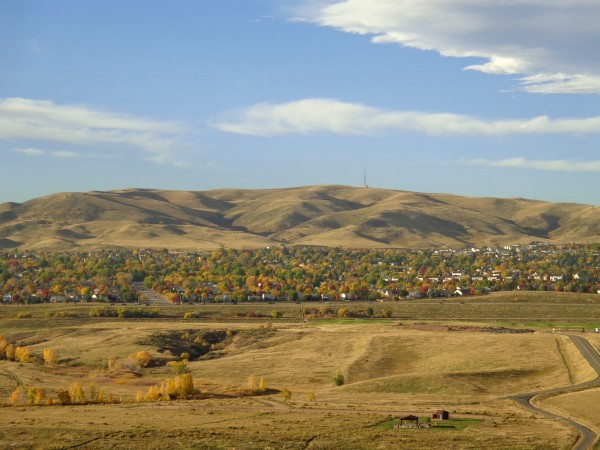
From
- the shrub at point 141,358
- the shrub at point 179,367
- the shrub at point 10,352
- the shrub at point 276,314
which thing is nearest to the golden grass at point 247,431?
the shrub at point 179,367

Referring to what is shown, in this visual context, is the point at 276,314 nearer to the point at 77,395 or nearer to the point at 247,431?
the point at 77,395

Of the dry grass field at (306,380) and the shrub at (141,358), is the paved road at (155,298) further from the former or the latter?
the shrub at (141,358)

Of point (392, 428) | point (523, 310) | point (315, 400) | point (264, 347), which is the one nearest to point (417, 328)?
point (264, 347)

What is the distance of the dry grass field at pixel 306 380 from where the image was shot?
57250mm

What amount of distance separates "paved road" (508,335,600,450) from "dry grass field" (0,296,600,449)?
0.98m

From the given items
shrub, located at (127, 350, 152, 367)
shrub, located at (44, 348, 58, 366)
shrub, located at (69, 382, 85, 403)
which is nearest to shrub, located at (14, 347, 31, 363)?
shrub, located at (44, 348, 58, 366)

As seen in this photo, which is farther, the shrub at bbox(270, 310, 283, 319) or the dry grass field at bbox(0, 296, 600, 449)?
the shrub at bbox(270, 310, 283, 319)

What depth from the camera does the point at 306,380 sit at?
3602 inches

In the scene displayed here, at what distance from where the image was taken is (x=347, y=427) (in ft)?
196

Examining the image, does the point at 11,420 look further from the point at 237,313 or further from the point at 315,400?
the point at 237,313

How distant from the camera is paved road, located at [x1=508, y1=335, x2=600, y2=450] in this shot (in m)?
55.2

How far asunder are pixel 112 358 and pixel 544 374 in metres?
52.6

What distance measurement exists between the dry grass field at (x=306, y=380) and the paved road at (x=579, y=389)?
976 millimetres

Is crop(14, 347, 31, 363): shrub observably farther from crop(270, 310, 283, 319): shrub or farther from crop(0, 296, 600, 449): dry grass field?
crop(270, 310, 283, 319): shrub
